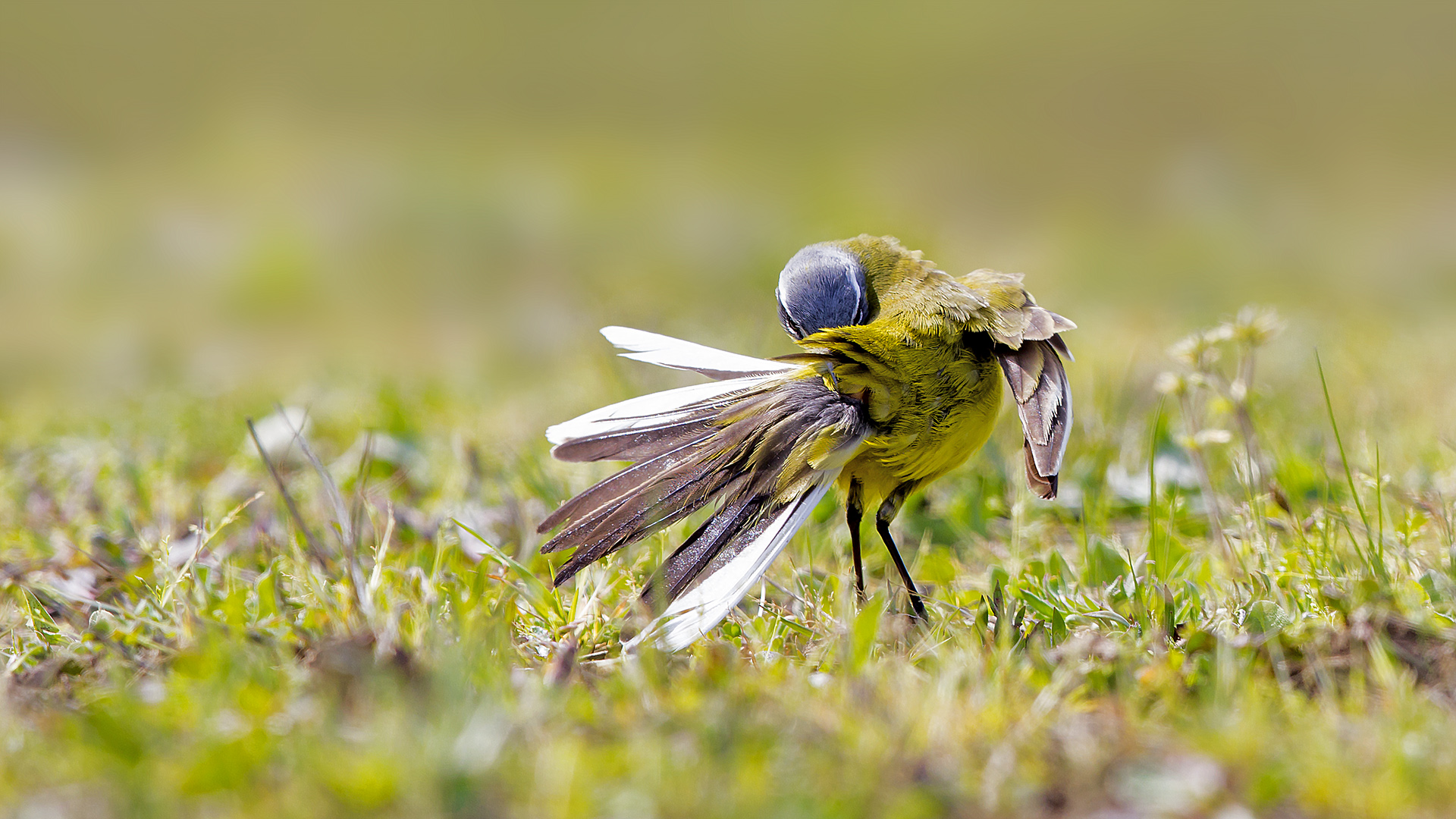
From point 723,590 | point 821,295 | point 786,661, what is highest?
point 821,295

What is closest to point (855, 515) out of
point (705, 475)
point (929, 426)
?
point (929, 426)

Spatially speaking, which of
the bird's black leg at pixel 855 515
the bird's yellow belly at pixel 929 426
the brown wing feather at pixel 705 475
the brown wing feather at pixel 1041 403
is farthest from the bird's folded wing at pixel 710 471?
the brown wing feather at pixel 1041 403

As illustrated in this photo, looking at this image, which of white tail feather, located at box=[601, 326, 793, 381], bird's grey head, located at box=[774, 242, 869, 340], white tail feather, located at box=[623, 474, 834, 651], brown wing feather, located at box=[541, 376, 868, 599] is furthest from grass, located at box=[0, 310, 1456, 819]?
bird's grey head, located at box=[774, 242, 869, 340]

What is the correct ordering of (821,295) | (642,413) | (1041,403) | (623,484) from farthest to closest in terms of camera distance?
(821,295)
(1041,403)
(642,413)
(623,484)

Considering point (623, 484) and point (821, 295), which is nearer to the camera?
point (623, 484)

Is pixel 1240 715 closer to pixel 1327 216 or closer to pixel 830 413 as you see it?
pixel 830 413

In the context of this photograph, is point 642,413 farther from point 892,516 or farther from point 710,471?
point 892,516
